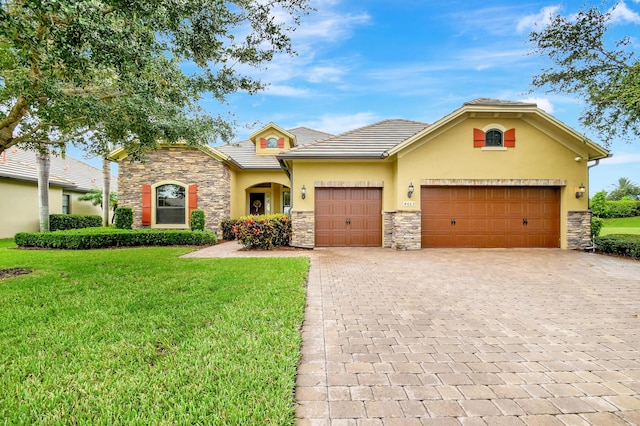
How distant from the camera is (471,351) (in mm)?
3229

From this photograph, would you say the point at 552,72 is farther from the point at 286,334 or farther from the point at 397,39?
the point at 286,334

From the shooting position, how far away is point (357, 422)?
2.14 m

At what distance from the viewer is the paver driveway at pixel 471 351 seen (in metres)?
2.30

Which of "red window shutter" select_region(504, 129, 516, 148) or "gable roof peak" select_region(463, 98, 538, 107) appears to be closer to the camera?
"gable roof peak" select_region(463, 98, 538, 107)

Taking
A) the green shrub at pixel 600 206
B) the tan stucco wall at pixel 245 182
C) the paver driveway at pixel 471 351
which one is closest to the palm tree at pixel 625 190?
the green shrub at pixel 600 206

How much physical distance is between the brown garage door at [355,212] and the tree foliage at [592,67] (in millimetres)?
7548

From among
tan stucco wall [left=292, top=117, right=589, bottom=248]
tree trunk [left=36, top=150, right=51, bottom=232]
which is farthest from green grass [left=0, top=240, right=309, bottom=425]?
tree trunk [left=36, top=150, right=51, bottom=232]

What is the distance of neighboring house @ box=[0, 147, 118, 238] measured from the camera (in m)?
14.2

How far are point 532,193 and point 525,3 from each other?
21.3ft

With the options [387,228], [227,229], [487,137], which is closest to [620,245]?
[487,137]

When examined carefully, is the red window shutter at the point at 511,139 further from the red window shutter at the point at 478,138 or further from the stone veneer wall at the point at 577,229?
the stone veneer wall at the point at 577,229

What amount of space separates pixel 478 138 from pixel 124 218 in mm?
14839

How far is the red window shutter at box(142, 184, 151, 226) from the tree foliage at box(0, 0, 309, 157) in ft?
20.4

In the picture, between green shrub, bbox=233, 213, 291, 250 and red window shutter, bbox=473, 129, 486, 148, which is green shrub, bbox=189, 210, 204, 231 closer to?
green shrub, bbox=233, 213, 291, 250
